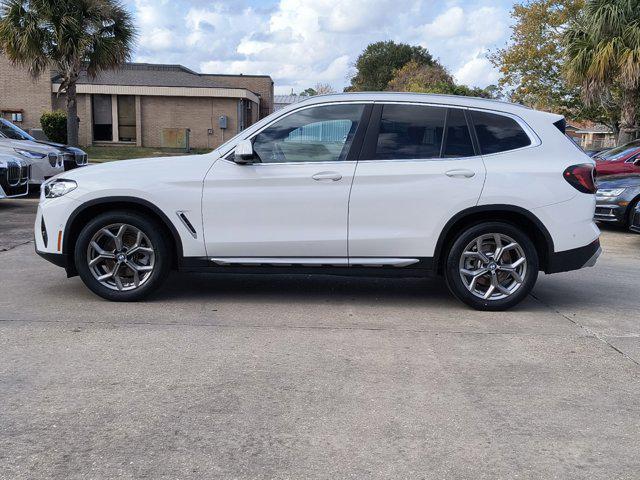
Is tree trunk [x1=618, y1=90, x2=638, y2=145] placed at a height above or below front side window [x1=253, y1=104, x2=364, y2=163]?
above

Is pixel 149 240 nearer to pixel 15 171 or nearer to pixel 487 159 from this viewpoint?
pixel 487 159

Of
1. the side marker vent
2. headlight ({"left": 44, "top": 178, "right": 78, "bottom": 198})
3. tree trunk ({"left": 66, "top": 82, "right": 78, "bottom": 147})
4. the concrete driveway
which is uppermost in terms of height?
tree trunk ({"left": 66, "top": 82, "right": 78, "bottom": 147})

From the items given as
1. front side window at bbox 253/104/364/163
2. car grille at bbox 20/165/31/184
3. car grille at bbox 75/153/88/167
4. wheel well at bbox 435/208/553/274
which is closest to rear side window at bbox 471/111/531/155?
wheel well at bbox 435/208/553/274

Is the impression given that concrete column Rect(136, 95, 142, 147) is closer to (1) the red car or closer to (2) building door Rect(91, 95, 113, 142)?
(2) building door Rect(91, 95, 113, 142)

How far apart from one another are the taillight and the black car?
608 cm

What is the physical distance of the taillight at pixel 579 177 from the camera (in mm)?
5676

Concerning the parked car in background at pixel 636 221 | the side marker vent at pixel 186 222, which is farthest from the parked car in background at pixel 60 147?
the parked car in background at pixel 636 221

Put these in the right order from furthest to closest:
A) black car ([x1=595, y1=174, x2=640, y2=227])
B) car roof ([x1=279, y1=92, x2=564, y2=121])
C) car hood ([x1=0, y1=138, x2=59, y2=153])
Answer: car hood ([x1=0, y1=138, x2=59, y2=153]), black car ([x1=595, y1=174, x2=640, y2=227]), car roof ([x1=279, y1=92, x2=564, y2=121])

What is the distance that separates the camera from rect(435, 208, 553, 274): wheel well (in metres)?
5.71

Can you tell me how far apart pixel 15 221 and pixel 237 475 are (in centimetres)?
933

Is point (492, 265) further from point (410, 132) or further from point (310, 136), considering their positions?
point (310, 136)

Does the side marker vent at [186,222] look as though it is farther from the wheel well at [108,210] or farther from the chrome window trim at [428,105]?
the chrome window trim at [428,105]

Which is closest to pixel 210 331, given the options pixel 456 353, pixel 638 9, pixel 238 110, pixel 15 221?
pixel 456 353

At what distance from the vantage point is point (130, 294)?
5891 millimetres
